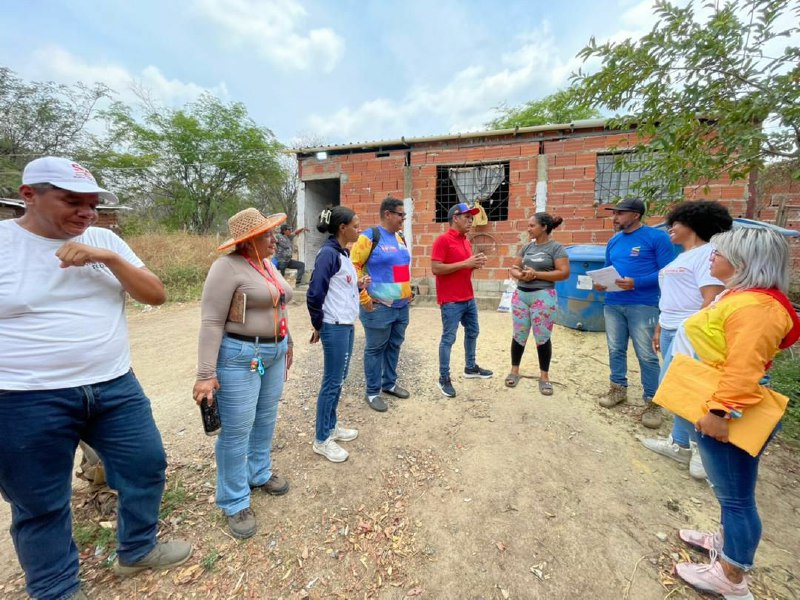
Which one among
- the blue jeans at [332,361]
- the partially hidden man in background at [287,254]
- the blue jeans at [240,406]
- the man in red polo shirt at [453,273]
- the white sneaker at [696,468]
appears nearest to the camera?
the blue jeans at [240,406]

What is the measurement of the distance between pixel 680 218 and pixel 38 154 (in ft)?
62.2

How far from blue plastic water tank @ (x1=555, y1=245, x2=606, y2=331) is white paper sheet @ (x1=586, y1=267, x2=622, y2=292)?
2.15 m

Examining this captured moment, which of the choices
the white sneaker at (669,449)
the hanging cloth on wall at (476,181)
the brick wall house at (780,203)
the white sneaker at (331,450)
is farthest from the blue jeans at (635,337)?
the brick wall house at (780,203)

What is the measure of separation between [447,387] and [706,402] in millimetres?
2205

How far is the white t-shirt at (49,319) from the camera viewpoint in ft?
4.10

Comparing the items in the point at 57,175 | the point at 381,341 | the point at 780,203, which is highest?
the point at 780,203

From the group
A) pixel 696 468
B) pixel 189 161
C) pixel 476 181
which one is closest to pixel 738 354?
pixel 696 468

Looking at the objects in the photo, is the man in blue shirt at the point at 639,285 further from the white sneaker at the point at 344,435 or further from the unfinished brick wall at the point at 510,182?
the unfinished brick wall at the point at 510,182

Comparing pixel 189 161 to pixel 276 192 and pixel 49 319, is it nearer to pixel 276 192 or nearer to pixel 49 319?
pixel 276 192

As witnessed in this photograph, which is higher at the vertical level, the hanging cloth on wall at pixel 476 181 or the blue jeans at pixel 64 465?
the hanging cloth on wall at pixel 476 181

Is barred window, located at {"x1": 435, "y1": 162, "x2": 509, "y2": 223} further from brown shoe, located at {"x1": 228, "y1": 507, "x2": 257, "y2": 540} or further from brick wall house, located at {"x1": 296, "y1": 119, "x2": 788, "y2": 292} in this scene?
brown shoe, located at {"x1": 228, "y1": 507, "x2": 257, "y2": 540}

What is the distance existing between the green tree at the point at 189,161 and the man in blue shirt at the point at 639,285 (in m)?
16.3

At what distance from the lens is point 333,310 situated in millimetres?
2365

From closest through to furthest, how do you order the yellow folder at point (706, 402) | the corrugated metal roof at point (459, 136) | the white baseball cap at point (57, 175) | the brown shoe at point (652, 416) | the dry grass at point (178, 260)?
the white baseball cap at point (57, 175)
the yellow folder at point (706, 402)
the brown shoe at point (652, 416)
the corrugated metal roof at point (459, 136)
the dry grass at point (178, 260)
